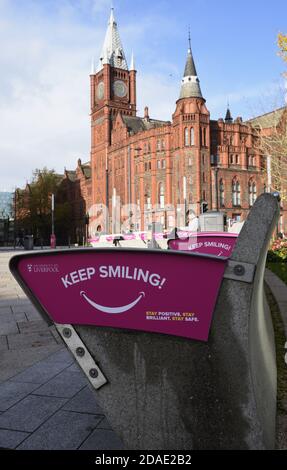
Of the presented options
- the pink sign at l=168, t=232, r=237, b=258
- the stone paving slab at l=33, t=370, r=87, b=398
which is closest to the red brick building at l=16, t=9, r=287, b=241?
the pink sign at l=168, t=232, r=237, b=258

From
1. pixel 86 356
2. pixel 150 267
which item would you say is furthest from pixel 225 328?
pixel 86 356

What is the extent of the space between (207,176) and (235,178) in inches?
217

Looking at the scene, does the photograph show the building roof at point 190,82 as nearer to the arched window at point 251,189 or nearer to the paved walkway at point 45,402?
the arched window at point 251,189

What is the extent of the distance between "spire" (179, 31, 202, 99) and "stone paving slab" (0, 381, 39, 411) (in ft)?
202

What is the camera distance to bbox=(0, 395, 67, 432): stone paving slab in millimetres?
2795

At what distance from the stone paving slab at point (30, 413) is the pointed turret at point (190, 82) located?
6185cm

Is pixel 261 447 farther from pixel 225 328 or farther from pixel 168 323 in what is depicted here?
pixel 168 323

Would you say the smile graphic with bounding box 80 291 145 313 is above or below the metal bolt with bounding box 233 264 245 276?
below

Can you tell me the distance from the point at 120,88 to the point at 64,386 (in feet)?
274

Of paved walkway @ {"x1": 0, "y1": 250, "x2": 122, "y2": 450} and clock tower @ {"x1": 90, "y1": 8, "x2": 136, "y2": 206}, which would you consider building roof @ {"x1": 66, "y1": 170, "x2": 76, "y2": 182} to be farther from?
paved walkway @ {"x1": 0, "y1": 250, "x2": 122, "y2": 450}

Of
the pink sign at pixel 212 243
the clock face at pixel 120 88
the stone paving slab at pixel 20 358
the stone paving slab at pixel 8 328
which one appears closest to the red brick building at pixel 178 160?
the clock face at pixel 120 88

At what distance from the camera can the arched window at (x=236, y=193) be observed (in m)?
62.7

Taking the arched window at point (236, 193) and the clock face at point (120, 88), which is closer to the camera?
the arched window at point (236, 193)

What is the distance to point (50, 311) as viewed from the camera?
2.30 m
